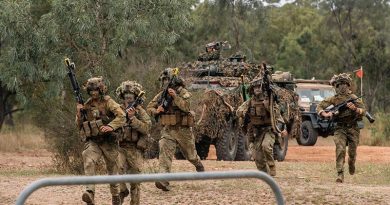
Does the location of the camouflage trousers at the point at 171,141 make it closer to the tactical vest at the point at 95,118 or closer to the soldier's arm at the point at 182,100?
the soldier's arm at the point at 182,100

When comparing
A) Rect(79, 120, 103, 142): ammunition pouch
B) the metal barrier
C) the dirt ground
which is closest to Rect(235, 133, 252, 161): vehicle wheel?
the dirt ground

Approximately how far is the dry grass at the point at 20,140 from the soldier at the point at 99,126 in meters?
15.3

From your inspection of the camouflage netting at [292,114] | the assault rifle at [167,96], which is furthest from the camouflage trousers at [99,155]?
the camouflage netting at [292,114]

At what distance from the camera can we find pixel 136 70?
19.0 m

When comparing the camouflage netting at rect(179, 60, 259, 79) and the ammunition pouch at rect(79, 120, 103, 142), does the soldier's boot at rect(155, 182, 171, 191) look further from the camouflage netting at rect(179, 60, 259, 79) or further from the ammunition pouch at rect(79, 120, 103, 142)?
the camouflage netting at rect(179, 60, 259, 79)

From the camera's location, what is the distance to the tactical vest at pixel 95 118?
10.9 meters

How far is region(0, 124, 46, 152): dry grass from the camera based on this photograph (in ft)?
90.8

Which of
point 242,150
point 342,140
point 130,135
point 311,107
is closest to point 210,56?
point 242,150

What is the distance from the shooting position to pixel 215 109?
63.7ft

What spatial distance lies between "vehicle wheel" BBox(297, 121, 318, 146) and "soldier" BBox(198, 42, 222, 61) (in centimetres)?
467

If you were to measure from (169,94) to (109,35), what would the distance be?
10622 mm

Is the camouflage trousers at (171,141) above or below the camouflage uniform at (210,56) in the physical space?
below

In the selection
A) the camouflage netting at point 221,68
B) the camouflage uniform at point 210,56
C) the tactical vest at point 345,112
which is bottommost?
the tactical vest at point 345,112

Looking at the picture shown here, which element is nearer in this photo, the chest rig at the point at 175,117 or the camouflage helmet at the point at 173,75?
the camouflage helmet at the point at 173,75
